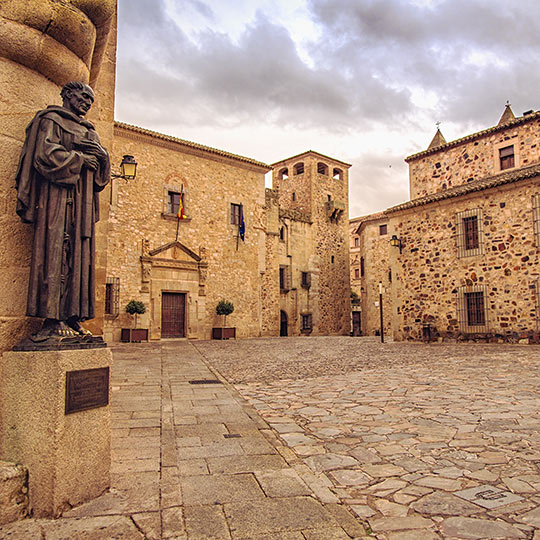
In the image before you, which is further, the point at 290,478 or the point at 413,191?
the point at 413,191

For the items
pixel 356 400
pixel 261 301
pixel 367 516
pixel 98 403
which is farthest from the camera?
pixel 261 301

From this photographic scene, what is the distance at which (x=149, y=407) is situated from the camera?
509cm

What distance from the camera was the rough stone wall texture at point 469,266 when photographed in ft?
47.8

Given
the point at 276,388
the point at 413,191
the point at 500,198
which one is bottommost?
the point at 276,388

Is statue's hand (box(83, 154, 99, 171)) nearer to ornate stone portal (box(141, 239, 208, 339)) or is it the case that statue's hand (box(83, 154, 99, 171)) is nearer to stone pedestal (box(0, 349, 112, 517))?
stone pedestal (box(0, 349, 112, 517))

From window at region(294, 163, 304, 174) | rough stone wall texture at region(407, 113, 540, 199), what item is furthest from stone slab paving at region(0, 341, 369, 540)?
window at region(294, 163, 304, 174)

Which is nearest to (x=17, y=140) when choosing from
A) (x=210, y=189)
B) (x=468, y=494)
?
(x=468, y=494)

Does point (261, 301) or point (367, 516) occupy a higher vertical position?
point (261, 301)

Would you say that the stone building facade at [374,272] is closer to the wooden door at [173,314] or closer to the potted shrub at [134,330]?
the wooden door at [173,314]

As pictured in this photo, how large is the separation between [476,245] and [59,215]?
15.6 metres

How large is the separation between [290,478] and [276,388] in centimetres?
383

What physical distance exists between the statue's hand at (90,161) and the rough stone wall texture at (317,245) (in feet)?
74.8

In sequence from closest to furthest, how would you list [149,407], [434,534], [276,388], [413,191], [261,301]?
[434,534] → [149,407] → [276,388] → [413,191] → [261,301]

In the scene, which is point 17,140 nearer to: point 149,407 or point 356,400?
point 149,407
